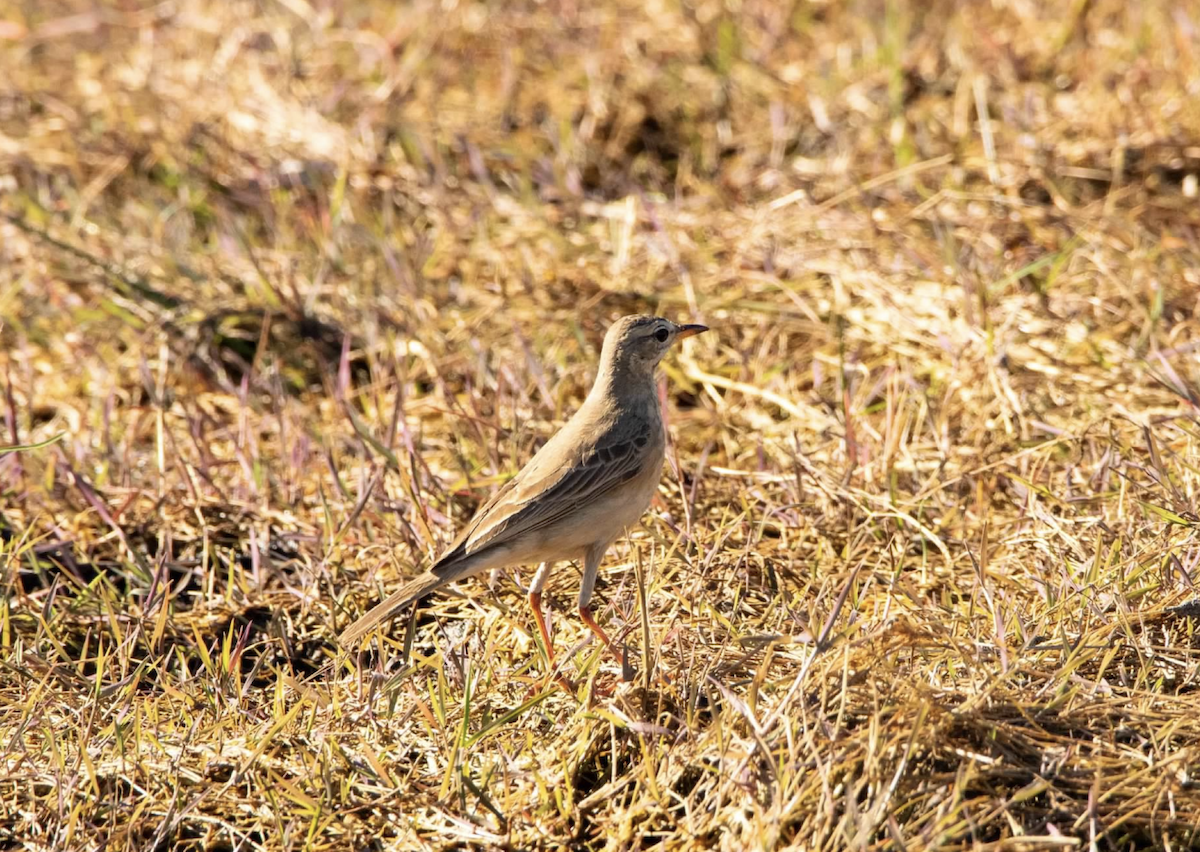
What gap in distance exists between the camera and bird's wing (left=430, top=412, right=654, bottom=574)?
432 cm

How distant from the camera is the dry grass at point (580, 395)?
12.0 feet

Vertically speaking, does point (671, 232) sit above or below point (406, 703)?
above

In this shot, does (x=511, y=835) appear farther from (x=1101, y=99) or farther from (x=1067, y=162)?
(x=1101, y=99)

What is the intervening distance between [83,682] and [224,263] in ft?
9.71

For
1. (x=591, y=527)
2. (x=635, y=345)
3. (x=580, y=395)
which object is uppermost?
(x=635, y=345)

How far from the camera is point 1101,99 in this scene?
23.1ft

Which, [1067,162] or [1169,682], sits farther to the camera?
[1067,162]

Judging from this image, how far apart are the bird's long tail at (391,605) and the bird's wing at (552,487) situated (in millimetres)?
48

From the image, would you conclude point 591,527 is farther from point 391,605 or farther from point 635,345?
point 635,345

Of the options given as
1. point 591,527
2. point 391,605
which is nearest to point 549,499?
point 591,527

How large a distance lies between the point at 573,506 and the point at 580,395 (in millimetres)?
1478

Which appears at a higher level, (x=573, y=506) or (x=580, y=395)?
(x=573, y=506)

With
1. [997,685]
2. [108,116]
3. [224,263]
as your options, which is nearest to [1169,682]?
[997,685]

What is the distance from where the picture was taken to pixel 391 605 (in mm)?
4168
